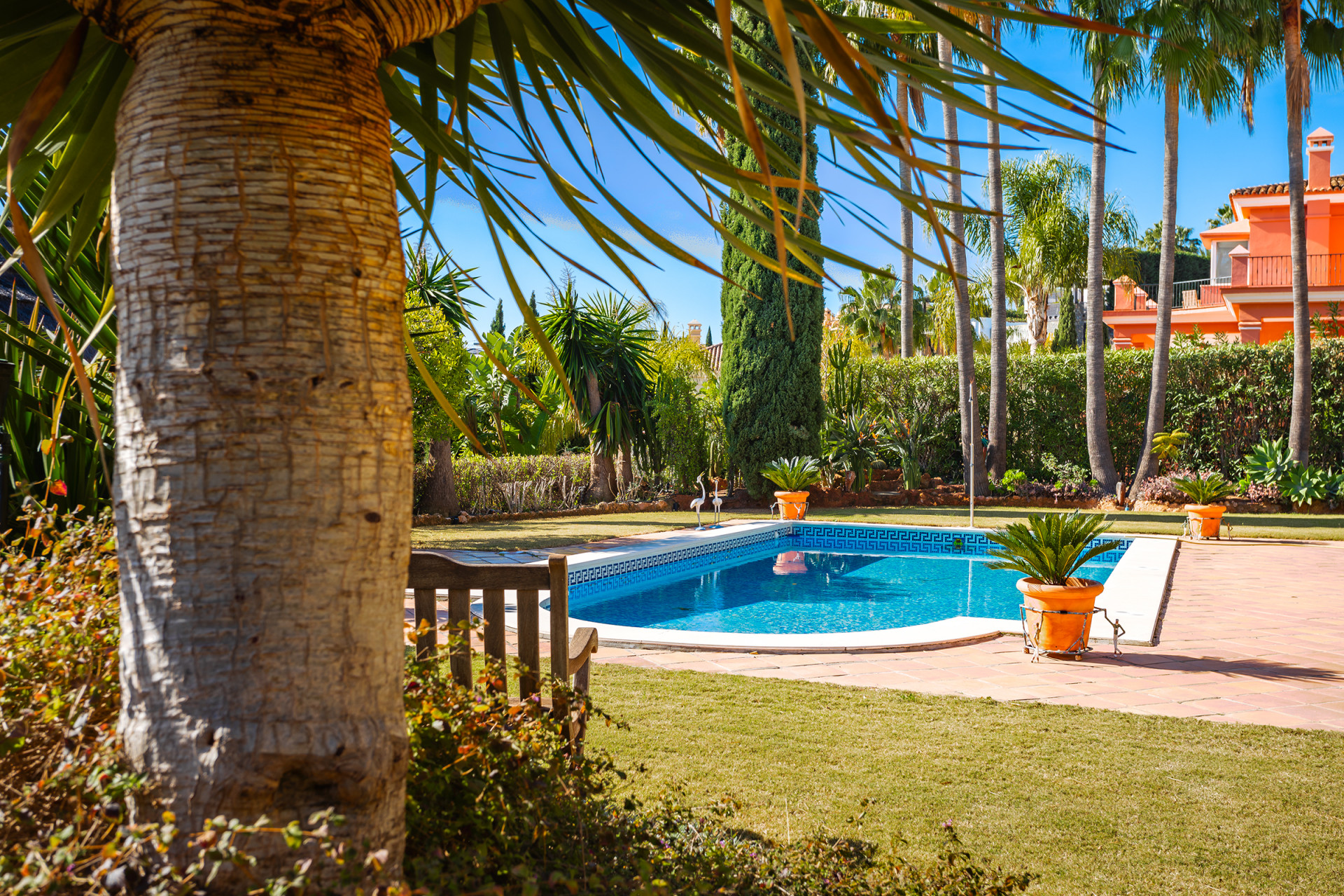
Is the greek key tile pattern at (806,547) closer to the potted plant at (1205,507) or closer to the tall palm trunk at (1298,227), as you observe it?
the potted plant at (1205,507)

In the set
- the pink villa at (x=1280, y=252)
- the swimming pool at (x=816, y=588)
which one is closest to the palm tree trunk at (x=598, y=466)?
the swimming pool at (x=816, y=588)

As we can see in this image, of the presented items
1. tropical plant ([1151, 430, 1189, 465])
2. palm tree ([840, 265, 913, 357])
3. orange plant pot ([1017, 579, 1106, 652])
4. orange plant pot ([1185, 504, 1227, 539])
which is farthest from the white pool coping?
palm tree ([840, 265, 913, 357])

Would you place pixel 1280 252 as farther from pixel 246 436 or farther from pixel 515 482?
pixel 246 436

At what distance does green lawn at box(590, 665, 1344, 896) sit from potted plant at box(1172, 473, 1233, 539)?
837 cm

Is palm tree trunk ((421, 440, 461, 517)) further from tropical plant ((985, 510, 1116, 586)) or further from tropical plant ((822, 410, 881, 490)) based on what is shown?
tropical plant ((985, 510, 1116, 586))

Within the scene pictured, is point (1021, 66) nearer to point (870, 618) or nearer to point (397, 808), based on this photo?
point (397, 808)

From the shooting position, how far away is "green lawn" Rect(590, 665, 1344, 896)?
2740 millimetres

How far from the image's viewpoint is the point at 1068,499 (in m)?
16.3

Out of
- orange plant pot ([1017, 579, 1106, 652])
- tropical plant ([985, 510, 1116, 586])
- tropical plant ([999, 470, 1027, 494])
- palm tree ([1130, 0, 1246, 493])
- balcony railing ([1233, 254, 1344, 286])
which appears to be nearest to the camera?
orange plant pot ([1017, 579, 1106, 652])

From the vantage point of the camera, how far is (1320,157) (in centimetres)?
2297

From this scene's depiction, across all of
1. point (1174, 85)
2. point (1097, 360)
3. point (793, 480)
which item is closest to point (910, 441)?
point (1097, 360)

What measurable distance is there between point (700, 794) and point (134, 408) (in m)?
2.44

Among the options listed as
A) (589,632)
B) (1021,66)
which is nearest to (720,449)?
(589,632)

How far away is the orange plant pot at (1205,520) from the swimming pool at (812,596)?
1692 mm
